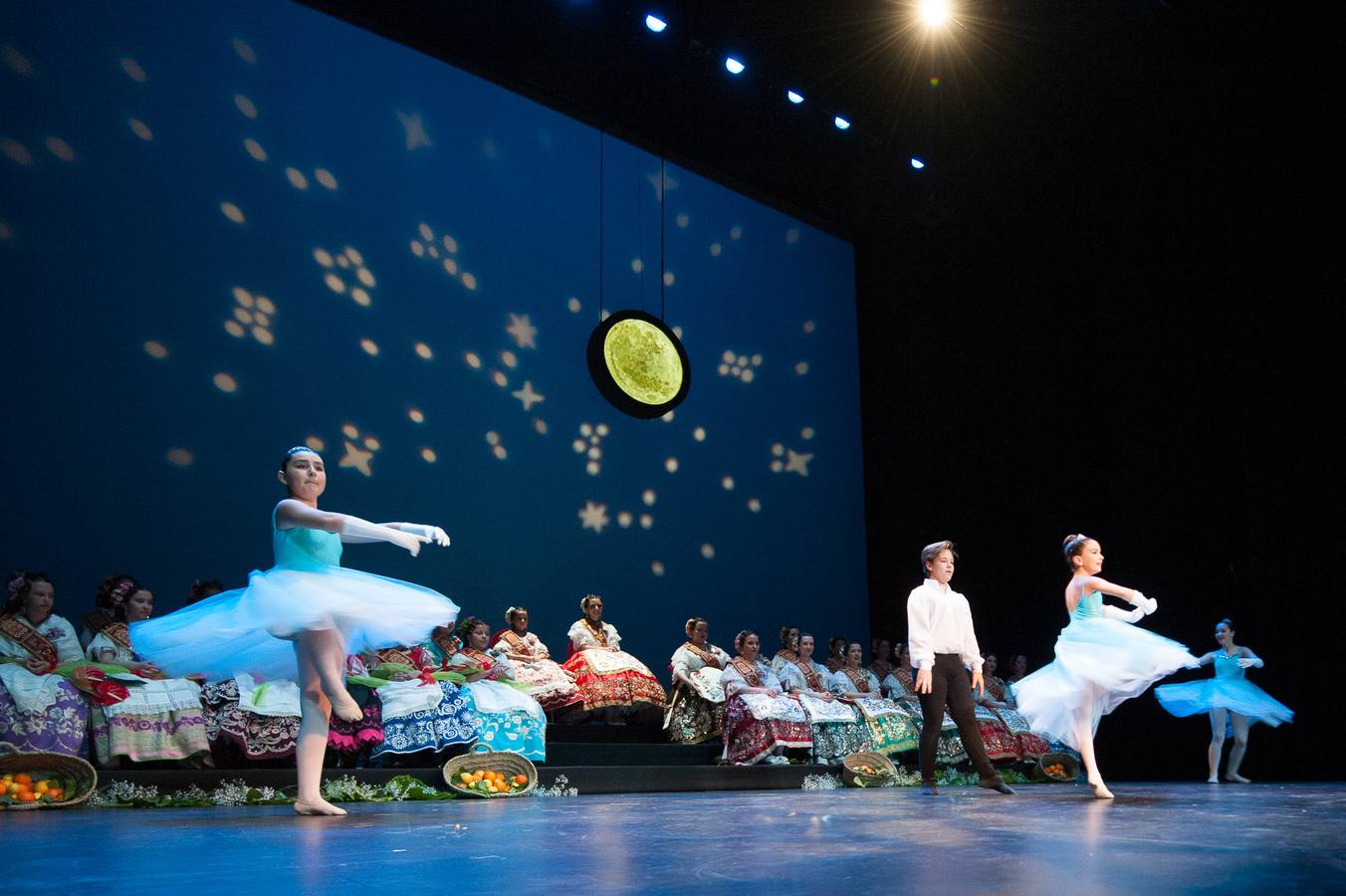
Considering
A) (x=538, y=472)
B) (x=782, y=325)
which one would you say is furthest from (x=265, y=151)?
(x=782, y=325)

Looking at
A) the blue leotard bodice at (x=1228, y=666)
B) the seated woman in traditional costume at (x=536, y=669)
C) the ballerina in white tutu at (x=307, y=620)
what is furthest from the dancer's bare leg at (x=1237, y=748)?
the ballerina in white tutu at (x=307, y=620)

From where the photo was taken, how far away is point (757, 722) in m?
7.26

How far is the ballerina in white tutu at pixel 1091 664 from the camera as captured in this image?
445cm

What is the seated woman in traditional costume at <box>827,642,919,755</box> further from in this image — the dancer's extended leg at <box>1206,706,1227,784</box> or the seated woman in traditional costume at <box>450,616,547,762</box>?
the seated woman in traditional costume at <box>450,616,547,762</box>

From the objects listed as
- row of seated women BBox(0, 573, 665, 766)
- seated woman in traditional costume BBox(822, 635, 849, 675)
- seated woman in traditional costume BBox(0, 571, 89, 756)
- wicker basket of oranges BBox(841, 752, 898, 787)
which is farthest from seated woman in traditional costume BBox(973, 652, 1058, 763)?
A: seated woman in traditional costume BBox(0, 571, 89, 756)

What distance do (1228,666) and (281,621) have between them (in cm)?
713

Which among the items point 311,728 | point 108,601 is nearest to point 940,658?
point 311,728

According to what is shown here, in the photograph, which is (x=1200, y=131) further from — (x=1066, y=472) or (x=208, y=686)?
(x=208, y=686)

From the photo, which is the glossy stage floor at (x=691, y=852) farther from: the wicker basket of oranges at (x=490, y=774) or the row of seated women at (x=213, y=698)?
the wicker basket of oranges at (x=490, y=774)

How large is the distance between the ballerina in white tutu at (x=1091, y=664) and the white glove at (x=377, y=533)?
2.77 metres

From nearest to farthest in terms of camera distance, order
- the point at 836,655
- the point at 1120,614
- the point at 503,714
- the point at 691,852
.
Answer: the point at 691,852, the point at 1120,614, the point at 503,714, the point at 836,655

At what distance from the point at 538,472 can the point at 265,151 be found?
2.98 meters

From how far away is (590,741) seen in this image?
707cm

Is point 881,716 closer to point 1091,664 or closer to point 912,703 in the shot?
point 912,703
